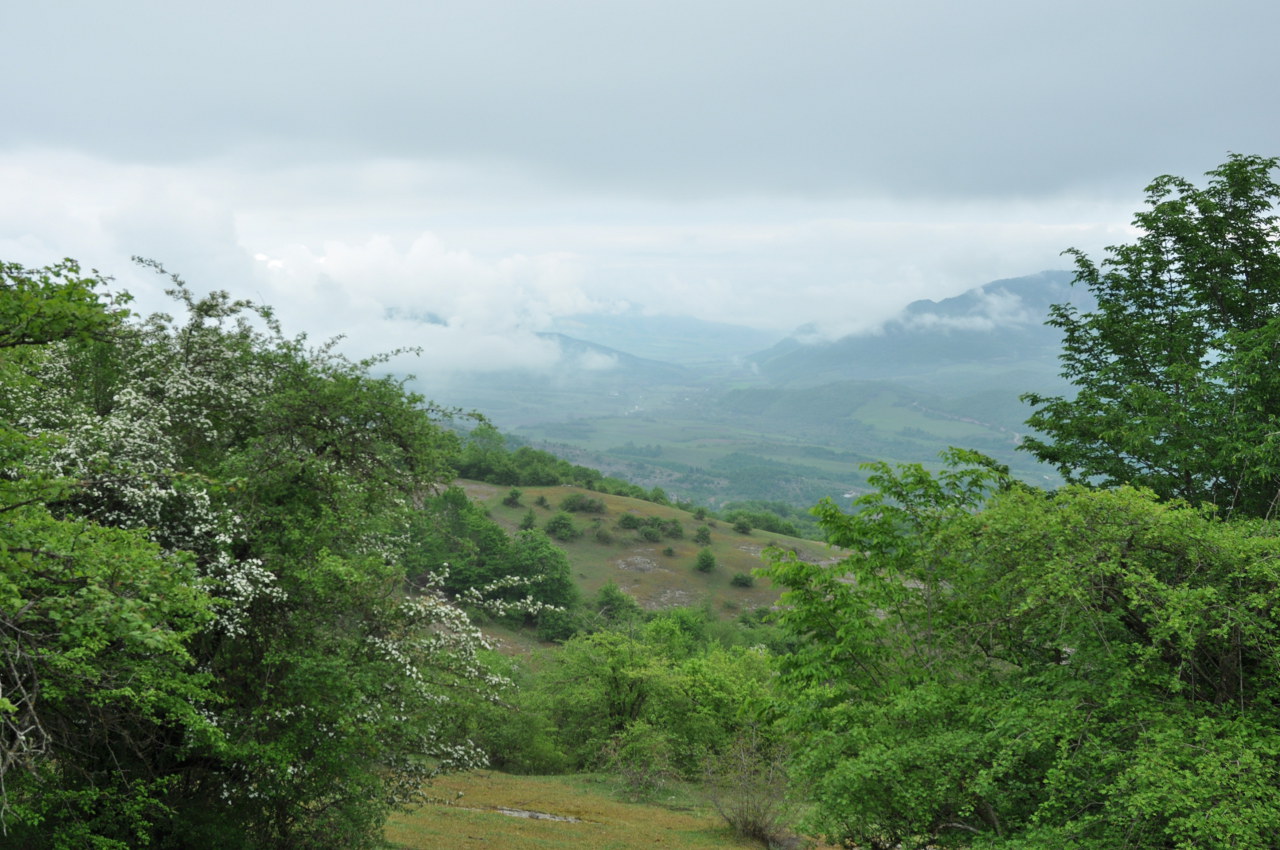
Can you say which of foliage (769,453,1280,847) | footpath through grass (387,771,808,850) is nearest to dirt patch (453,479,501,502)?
footpath through grass (387,771,808,850)

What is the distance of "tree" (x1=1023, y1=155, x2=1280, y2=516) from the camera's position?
67.1ft

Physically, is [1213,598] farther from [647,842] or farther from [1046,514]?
[647,842]

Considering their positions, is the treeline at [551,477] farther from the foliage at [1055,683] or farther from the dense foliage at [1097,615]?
the foliage at [1055,683]

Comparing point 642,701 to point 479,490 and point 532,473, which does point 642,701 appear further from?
point 532,473

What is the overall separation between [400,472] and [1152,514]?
679 inches

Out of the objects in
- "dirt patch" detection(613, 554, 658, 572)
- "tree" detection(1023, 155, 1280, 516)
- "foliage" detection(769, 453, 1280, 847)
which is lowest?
"dirt patch" detection(613, 554, 658, 572)

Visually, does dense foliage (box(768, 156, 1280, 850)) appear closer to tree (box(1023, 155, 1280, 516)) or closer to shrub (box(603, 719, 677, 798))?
tree (box(1023, 155, 1280, 516))

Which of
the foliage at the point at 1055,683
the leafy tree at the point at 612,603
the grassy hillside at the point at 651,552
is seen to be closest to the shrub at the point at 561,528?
the grassy hillside at the point at 651,552

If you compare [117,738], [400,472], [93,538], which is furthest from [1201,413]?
[117,738]

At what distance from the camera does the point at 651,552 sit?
136 m

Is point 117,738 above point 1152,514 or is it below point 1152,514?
below

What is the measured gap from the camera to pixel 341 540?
18438 millimetres

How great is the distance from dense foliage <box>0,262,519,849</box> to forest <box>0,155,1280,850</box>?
0.29 feet

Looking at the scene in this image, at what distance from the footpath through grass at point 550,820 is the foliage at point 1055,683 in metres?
11.9
